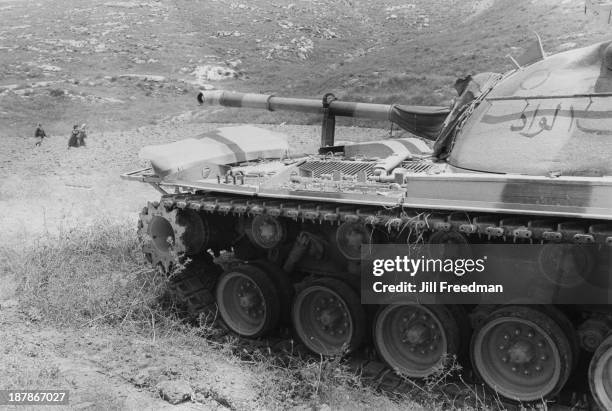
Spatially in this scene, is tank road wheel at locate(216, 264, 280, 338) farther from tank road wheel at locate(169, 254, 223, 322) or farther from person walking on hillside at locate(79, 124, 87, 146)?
person walking on hillside at locate(79, 124, 87, 146)

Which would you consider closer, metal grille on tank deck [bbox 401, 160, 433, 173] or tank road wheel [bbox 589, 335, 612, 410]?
tank road wheel [bbox 589, 335, 612, 410]

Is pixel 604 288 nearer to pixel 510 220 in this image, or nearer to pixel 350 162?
pixel 510 220

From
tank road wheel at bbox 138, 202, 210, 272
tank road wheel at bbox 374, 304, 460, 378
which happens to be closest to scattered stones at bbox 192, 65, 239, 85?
tank road wheel at bbox 138, 202, 210, 272

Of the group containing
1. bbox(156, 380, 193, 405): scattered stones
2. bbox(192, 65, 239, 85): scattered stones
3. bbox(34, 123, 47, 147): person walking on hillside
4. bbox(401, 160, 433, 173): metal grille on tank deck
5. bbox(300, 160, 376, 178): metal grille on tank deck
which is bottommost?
bbox(156, 380, 193, 405): scattered stones

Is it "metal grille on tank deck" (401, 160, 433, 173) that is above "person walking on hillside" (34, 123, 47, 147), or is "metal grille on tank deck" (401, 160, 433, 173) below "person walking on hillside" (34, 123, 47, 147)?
below

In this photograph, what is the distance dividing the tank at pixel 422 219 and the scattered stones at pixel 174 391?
4.87 feet

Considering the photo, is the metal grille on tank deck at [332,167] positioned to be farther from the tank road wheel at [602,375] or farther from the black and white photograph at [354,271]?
the tank road wheel at [602,375]

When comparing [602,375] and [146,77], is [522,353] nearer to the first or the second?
[602,375]

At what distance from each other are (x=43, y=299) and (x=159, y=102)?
42.0ft

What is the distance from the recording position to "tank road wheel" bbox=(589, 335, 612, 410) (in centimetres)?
495

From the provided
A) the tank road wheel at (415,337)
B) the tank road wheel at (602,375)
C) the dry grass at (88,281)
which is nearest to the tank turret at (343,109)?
the dry grass at (88,281)

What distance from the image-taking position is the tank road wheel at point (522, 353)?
515 centimetres

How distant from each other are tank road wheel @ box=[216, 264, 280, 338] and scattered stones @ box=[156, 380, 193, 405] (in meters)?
1.45

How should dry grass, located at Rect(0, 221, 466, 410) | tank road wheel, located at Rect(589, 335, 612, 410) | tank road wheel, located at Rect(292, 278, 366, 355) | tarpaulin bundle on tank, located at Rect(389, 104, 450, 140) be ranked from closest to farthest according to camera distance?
tank road wheel, located at Rect(589, 335, 612, 410) < dry grass, located at Rect(0, 221, 466, 410) < tank road wheel, located at Rect(292, 278, 366, 355) < tarpaulin bundle on tank, located at Rect(389, 104, 450, 140)
